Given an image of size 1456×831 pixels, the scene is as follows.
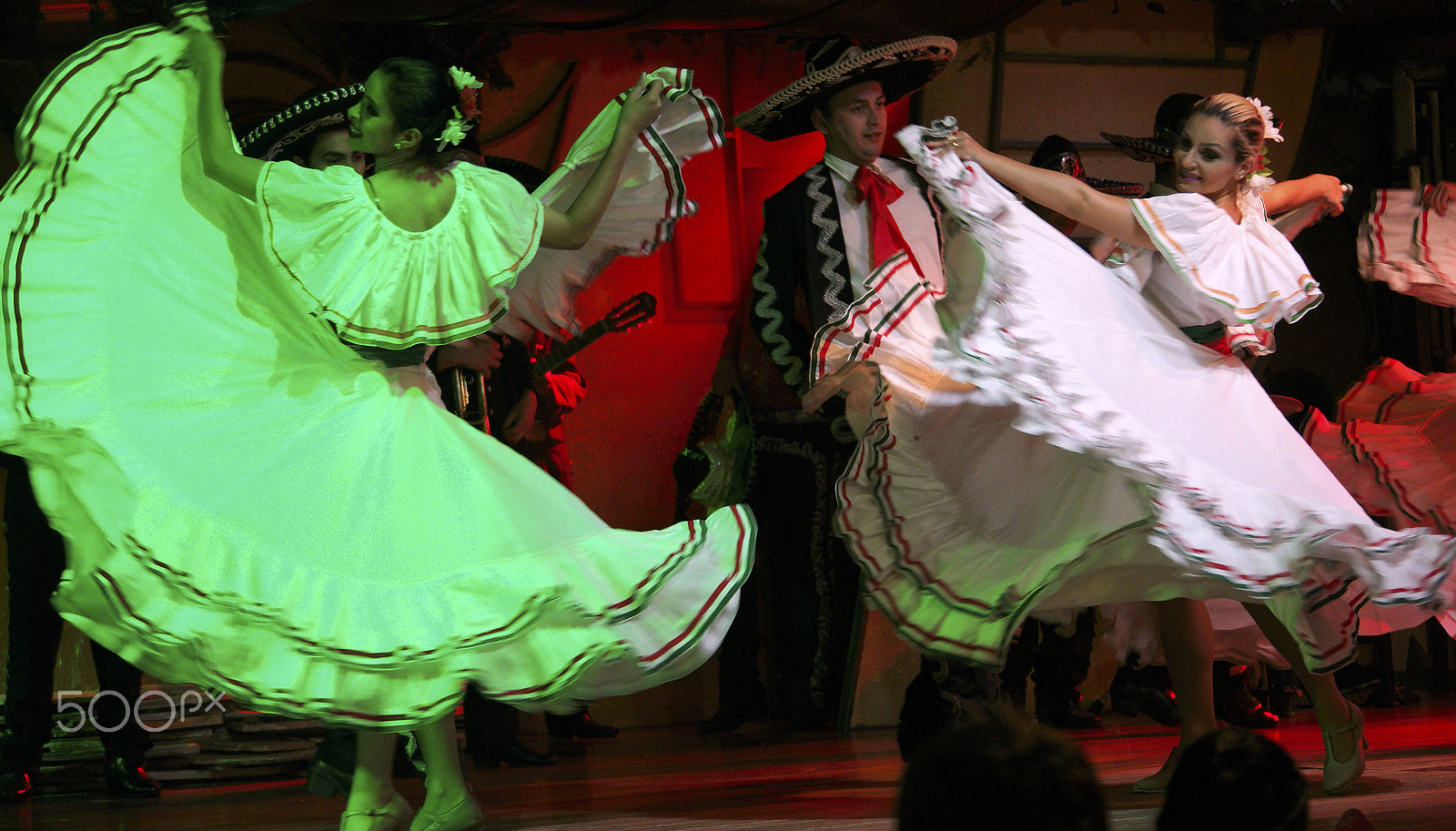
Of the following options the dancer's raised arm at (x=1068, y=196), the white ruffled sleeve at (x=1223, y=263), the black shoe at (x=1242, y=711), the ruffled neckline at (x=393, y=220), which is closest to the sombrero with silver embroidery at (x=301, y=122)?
the ruffled neckline at (x=393, y=220)

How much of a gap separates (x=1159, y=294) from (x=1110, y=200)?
0.95ft

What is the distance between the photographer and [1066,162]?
464 cm

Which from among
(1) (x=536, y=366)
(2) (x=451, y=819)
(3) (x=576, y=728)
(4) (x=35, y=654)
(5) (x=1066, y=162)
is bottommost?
(3) (x=576, y=728)

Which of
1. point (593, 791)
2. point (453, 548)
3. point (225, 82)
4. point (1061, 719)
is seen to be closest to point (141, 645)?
point (453, 548)

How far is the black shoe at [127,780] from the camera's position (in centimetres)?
384

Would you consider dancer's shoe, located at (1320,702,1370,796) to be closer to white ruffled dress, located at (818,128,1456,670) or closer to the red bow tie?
white ruffled dress, located at (818,128,1456,670)

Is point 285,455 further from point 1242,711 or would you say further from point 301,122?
point 1242,711

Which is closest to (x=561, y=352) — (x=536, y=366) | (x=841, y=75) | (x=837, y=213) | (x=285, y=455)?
(x=536, y=366)

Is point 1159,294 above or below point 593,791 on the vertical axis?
above

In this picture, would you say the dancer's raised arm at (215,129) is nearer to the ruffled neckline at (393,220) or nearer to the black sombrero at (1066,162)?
the ruffled neckline at (393,220)

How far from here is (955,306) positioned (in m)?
3.17

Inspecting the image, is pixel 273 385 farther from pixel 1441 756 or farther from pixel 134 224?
pixel 1441 756

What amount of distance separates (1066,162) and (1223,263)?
1.57 metres

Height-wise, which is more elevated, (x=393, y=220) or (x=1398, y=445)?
(x=393, y=220)
